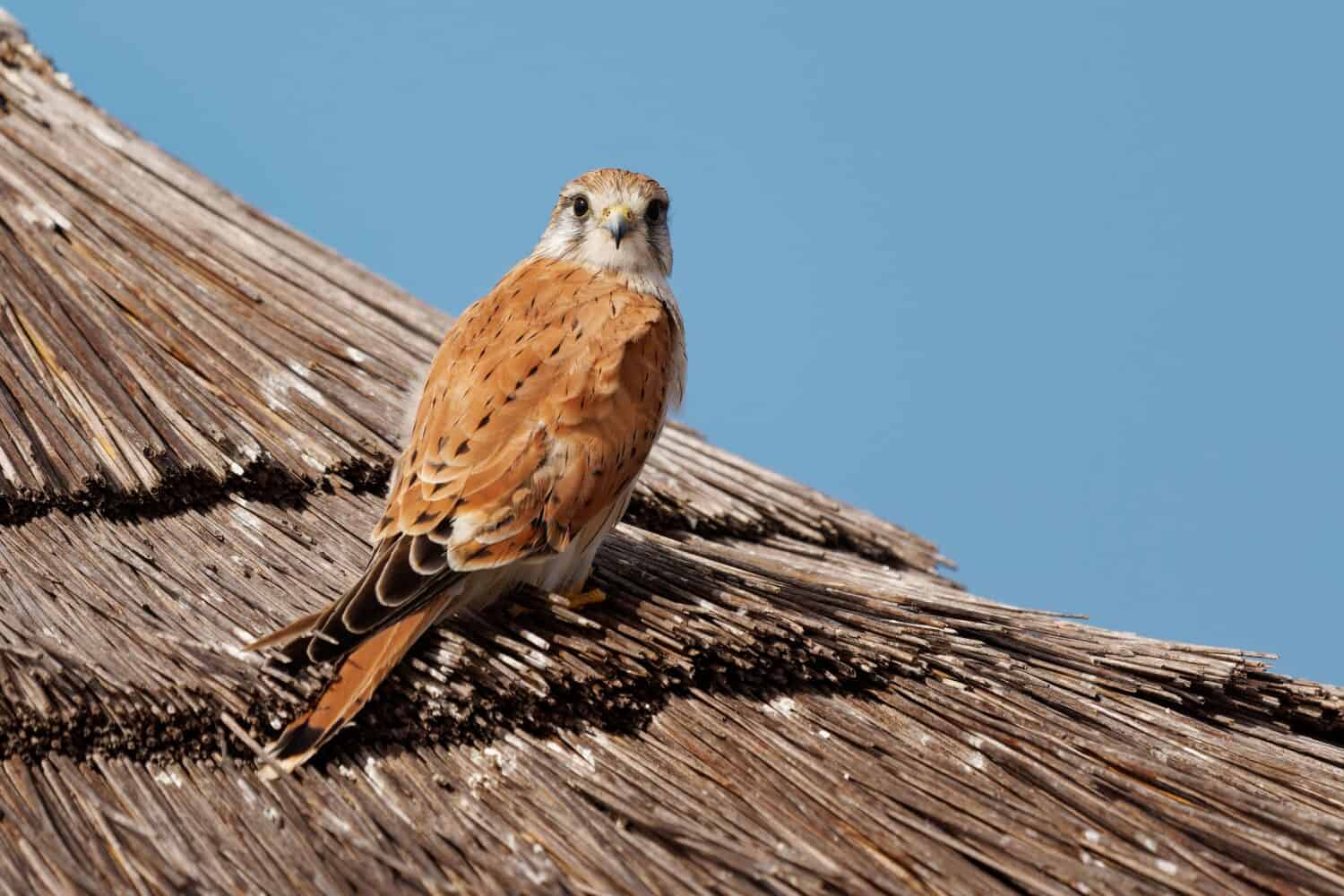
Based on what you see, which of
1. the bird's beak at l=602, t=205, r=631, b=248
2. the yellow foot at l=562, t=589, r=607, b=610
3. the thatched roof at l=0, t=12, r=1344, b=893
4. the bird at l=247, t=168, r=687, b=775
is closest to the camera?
the thatched roof at l=0, t=12, r=1344, b=893

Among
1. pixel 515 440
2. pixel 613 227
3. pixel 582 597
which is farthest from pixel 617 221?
pixel 582 597

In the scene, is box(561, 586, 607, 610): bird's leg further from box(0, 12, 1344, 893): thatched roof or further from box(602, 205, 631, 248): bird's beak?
box(602, 205, 631, 248): bird's beak

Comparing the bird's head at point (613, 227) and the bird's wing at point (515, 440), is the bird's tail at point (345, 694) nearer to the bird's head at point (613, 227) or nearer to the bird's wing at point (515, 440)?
the bird's wing at point (515, 440)

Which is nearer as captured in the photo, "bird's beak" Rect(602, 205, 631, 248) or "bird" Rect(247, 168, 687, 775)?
"bird" Rect(247, 168, 687, 775)

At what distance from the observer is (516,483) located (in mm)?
3443

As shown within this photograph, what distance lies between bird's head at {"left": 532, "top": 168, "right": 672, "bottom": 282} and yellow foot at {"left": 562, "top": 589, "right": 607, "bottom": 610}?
3.49 feet

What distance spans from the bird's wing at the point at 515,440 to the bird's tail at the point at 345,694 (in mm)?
50

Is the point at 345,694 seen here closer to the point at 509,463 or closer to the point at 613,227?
the point at 509,463

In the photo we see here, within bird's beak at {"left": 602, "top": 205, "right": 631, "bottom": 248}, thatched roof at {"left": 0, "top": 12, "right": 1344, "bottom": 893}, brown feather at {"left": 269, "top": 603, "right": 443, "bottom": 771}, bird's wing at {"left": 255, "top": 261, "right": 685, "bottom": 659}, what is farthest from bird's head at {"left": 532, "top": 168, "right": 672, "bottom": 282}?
brown feather at {"left": 269, "top": 603, "right": 443, "bottom": 771}

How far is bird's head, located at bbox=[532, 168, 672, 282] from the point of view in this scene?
14.3ft

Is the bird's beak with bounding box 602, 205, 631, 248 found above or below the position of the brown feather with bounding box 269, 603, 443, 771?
above

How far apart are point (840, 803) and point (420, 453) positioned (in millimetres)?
1340

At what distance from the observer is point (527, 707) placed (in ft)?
11.0

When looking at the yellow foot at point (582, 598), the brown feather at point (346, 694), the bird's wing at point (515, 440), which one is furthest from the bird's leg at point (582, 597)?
the brown feather at point (346, 694)
